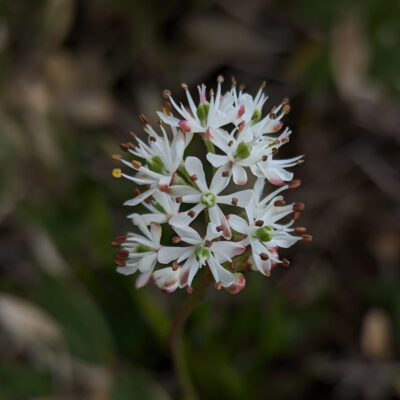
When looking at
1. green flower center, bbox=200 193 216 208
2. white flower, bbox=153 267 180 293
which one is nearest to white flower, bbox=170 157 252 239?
green flower center, bbox=200 193 216 208

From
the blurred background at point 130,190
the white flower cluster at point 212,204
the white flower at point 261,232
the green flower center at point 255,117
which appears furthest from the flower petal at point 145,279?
the blurred background at point 130,190

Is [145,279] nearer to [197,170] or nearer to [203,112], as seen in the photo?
[197,170]

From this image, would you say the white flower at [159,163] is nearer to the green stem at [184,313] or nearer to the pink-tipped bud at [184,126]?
the pink-tipped bud at [184,126]

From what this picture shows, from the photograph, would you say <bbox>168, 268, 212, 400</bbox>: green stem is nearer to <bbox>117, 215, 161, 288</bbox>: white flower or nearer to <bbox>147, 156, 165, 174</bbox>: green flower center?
<bbox>117, 215, 161, 288</bbox>: white flower

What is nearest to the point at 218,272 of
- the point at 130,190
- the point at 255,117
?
the point at 255,117

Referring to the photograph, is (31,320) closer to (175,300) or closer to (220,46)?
(175,300)

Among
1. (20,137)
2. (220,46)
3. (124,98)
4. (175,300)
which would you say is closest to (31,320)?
(175,300)

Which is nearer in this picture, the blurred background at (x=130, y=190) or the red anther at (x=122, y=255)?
the red anther at (x=122, y=255)
